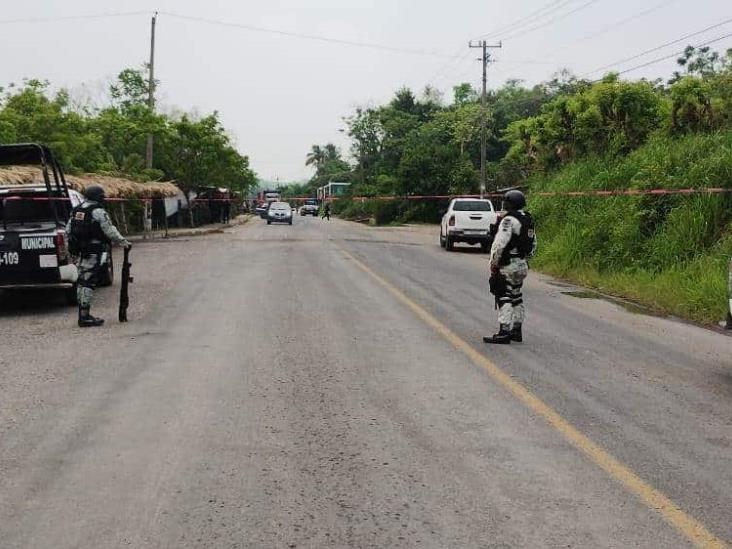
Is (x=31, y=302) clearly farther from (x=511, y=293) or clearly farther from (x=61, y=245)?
(x=511, y=293)

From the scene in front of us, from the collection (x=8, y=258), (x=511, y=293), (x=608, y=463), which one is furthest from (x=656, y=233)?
(x=608, y=463)

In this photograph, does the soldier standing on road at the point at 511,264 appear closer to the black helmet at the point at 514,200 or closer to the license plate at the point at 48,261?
the black helmet at the point at 514,200

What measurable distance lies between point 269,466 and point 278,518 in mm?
787

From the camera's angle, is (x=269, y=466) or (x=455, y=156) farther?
(x=455, y=156)

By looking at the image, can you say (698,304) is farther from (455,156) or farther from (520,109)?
(520,109)

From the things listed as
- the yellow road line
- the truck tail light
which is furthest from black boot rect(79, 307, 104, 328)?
the yellow road line

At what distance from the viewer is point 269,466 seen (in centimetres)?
477

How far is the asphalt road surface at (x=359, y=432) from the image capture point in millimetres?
3943

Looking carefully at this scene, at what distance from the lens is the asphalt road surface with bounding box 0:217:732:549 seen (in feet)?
12.9

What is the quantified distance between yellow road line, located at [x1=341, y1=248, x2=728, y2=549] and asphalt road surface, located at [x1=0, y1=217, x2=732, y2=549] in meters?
0.02

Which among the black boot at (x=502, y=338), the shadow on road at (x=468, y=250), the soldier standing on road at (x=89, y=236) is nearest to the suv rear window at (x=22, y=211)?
the soldier standing on road at (x=89, y=236)

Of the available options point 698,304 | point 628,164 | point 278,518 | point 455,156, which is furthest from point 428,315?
point 455,156

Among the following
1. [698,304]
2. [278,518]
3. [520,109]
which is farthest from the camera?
[520,109]

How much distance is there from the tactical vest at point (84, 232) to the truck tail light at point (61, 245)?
94cm
